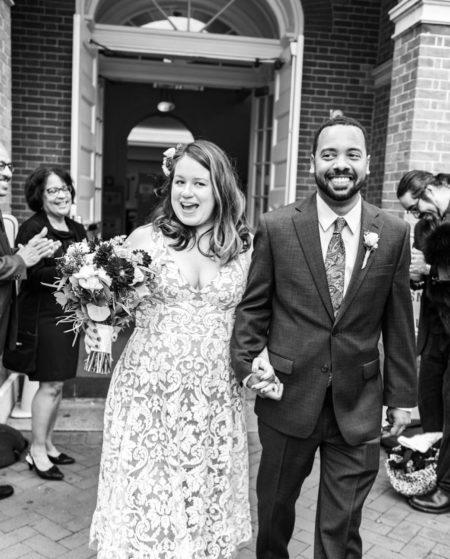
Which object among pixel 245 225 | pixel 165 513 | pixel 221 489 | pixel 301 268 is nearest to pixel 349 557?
pixel 221 489

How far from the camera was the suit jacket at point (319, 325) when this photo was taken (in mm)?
2572

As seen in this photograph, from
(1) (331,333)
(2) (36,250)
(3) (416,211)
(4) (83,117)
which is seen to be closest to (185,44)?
(4) (83,117)

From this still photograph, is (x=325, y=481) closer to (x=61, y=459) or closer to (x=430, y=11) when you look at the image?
(x=61, y=459)

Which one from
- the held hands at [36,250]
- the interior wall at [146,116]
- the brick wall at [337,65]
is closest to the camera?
the held hands at [36,250]

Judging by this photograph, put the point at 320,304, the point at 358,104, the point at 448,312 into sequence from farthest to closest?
the point at 358,104, the point at 448,312, the point at 320,304

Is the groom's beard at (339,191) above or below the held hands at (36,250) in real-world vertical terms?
above

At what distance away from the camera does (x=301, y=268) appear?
257cm

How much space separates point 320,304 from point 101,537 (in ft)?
4.80

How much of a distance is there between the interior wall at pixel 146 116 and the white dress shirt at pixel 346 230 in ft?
40.1

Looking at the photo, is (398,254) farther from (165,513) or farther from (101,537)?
(101,537)

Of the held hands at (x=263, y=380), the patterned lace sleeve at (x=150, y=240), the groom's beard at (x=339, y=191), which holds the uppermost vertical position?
the groom's beard at (x=339, y=191)

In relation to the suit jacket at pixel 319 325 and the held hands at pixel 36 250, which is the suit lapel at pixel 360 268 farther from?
the held hands at pixel 36 250

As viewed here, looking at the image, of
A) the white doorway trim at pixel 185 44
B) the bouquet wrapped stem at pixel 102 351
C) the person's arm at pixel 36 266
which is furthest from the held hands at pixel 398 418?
the white doorway trim at pixel 185 44

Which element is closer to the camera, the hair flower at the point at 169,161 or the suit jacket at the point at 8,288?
the hair flower at the point at 169,161
